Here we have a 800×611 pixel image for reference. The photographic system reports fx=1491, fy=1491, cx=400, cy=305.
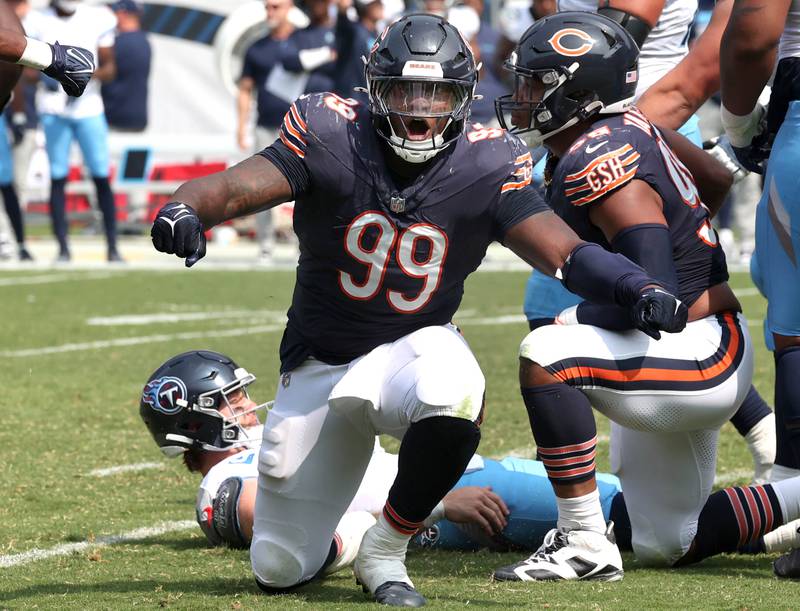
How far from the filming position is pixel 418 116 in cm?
347

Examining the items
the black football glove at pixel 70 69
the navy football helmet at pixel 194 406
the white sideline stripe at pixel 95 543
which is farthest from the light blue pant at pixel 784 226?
the black football glove at pixel 70 69

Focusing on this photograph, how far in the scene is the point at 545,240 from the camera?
3477 millimetres

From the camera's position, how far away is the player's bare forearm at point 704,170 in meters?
4.30

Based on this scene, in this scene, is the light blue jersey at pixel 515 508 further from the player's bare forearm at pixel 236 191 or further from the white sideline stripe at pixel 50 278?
the white sideline stripe at pixel 50 278

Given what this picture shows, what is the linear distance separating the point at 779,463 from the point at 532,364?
83 centimetres

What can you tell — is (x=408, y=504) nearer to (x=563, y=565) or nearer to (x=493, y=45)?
(x=563, y=565)

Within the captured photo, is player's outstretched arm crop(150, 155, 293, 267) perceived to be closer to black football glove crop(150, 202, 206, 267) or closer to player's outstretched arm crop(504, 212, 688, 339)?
black football glove crop(150, 202, 206, 267)

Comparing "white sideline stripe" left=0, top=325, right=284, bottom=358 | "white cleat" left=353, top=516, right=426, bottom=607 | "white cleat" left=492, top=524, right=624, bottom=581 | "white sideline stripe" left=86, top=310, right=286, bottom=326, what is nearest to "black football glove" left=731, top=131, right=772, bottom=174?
"white cleat" left=492, top=524, right=624, bottom=581

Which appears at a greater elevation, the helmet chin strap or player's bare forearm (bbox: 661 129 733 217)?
the helmet chin strap

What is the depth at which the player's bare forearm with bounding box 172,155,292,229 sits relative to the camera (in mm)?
3248

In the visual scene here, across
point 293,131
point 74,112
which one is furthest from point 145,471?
Answer: point 74,112

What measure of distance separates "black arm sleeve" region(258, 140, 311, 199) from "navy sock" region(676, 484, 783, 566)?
4.55ft

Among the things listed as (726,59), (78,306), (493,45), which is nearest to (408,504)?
(726,59)

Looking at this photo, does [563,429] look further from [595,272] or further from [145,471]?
[145,471]
